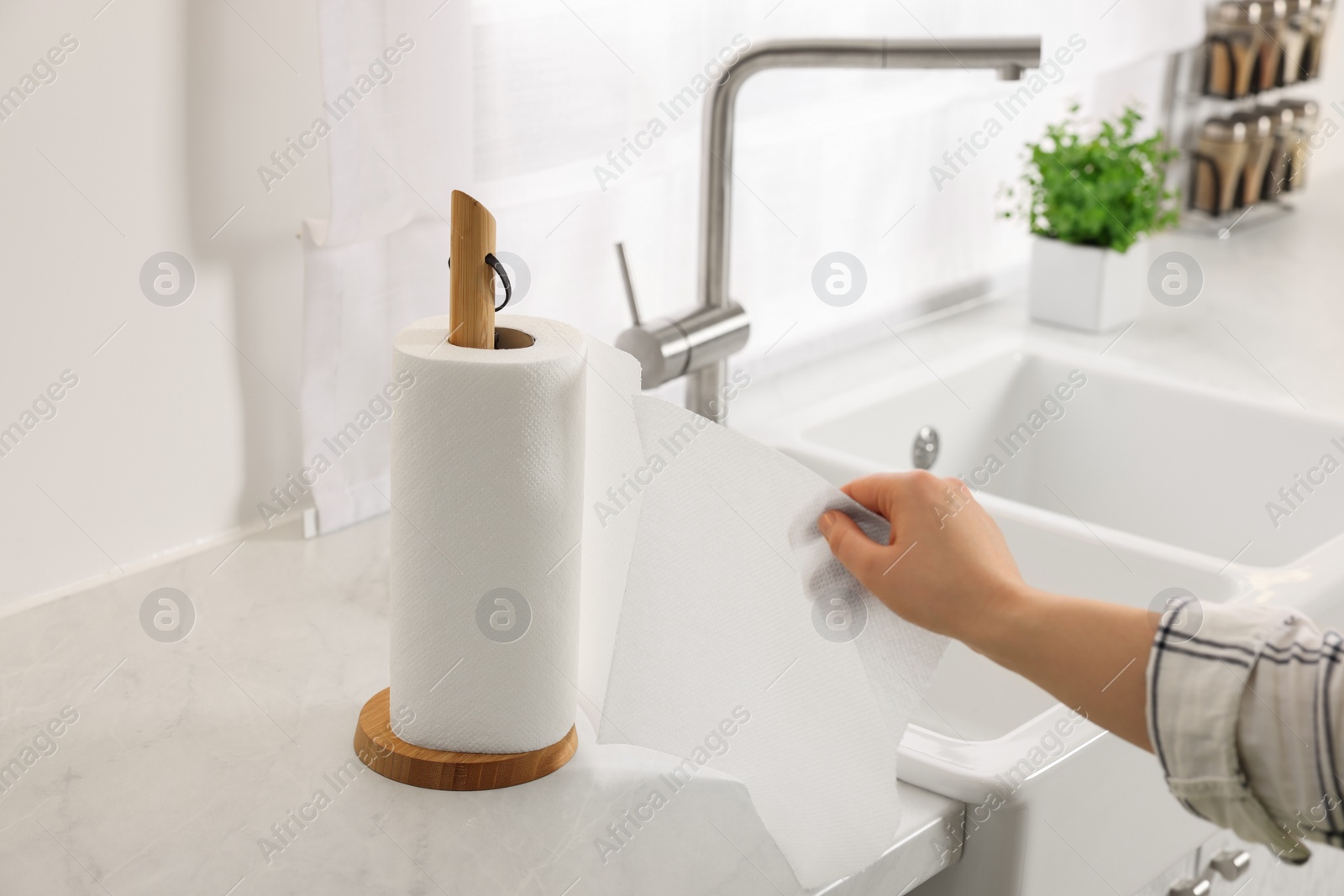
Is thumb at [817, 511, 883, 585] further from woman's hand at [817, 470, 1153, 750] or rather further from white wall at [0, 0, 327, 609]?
white wall at [0, 0, 327, 609]

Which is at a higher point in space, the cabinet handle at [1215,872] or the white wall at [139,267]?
the white wall at [139,267]

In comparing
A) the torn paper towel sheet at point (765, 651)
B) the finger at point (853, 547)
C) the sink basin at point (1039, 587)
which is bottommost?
the sink basin at point (1039, 587)

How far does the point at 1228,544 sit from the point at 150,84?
104 centimetres

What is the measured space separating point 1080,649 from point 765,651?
0.19m

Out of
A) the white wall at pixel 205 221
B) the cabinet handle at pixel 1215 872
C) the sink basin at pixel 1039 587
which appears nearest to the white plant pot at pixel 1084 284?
the white wall at pixel 205 221

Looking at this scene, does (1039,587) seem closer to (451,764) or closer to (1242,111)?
(451,764)

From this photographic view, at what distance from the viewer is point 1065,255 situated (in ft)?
5.30

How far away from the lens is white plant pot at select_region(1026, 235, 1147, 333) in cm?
160

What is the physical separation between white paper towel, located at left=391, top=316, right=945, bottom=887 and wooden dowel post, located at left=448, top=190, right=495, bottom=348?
0.07 ft

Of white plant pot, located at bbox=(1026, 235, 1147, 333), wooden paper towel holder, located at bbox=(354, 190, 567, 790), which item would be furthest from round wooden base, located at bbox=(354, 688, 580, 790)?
white plant pot, located at bbox=(1026, 235, 1147, 333)

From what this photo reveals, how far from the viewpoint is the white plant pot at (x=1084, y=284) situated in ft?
5.25

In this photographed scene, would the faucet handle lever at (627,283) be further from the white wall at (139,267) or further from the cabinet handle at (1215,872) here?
the cabinet handle at (1215,872)

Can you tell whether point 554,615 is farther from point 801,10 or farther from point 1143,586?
point 801,10

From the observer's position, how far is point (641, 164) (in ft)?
3.96
